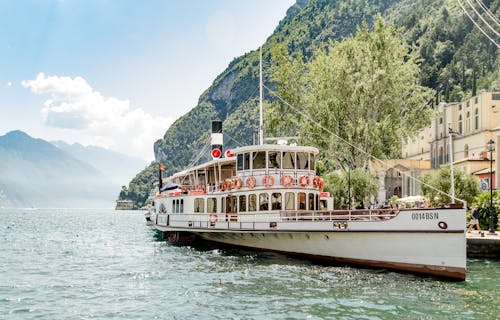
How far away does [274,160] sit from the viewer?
92.9 feet

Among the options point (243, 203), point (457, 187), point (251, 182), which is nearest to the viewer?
point (251, 182)

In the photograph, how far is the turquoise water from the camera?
15.0 m

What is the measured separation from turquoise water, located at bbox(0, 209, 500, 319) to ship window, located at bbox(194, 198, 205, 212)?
6.24 metres

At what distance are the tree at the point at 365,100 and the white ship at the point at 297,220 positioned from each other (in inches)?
354

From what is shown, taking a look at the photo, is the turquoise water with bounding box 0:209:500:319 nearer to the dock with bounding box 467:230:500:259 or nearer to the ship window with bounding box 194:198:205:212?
the dock with bounding box 467:230:500:259

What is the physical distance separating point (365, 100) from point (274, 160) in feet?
47.9

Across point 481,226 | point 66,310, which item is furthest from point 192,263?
point 481,226

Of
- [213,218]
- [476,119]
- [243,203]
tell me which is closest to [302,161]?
[243,203]

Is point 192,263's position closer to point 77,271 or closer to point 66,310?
point 77,271

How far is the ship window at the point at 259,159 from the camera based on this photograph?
28.4 metres

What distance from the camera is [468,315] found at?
1460 centimetres

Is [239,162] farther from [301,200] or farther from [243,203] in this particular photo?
[301,200]

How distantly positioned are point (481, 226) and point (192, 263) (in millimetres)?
18627

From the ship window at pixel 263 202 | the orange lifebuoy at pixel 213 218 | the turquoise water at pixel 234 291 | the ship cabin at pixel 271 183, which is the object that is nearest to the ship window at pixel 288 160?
the ship cabin at pixel 271 183
